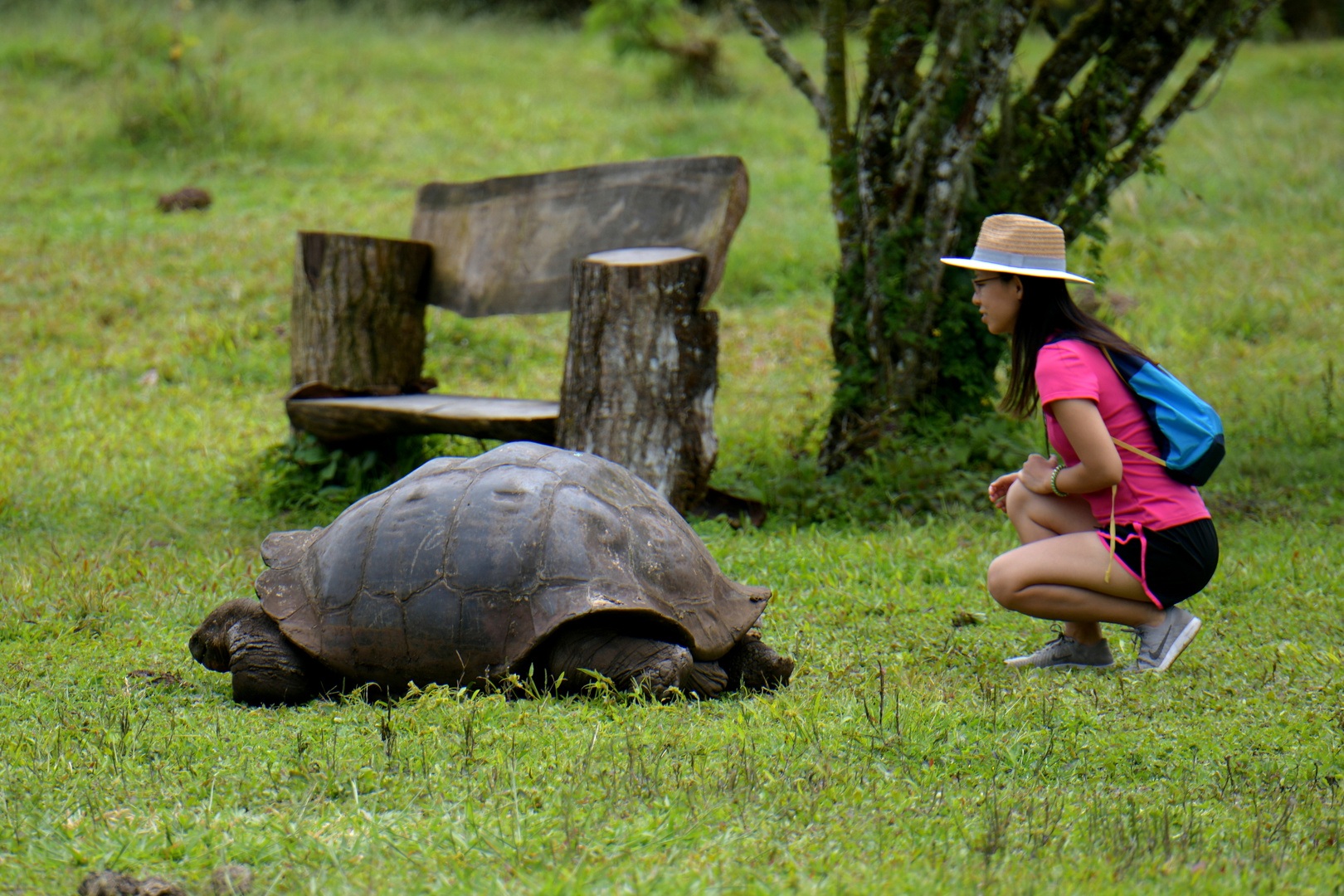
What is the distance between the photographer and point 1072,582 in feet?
12.6

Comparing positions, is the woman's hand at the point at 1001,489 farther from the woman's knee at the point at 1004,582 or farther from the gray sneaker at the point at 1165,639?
the gray sneaker at the point at 1165,639

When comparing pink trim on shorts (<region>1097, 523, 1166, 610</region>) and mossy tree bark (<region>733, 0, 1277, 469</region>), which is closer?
pink trim on shorts (<region>1097, 523, 1166, 610</region>)

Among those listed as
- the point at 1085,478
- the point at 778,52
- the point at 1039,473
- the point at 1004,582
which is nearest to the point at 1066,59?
the point at 778,52

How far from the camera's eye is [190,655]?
409 centimetres

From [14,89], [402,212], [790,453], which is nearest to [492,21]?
[14,89]

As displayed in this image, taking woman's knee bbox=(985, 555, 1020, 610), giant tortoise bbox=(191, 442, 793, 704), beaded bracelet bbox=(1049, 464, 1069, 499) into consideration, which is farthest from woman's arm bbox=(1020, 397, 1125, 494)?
giant tortoise bbox=(191, 442, 793, 704)

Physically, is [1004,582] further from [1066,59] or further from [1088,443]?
[1066,59]

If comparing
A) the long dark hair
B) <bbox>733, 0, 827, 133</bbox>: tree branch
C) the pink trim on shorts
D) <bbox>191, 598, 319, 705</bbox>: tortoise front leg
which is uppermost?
<bbox>733, 0, 827, 133</bbox>: tree branch

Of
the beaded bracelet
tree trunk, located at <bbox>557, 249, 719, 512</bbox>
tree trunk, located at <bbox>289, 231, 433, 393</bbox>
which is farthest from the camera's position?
tree trunk, located at <bbox>289, 231, 433, 393</bbox>

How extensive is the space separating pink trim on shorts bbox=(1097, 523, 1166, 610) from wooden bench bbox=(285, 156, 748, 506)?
2315 millimetres

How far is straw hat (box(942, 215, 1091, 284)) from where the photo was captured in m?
3.69

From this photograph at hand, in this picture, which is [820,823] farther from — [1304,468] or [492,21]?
[492,21]

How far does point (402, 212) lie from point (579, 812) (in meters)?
9.77

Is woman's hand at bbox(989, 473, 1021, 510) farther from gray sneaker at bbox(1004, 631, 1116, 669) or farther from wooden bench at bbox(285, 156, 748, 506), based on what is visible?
wooden bench at bbox(285, 156, 748, 506)
